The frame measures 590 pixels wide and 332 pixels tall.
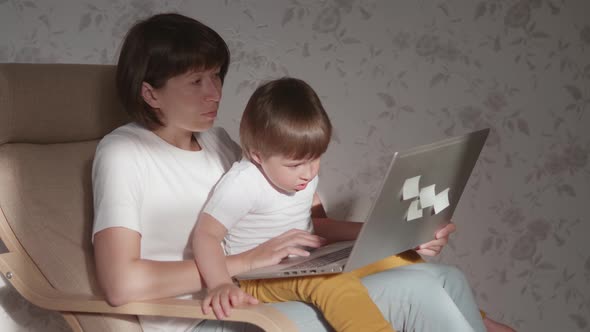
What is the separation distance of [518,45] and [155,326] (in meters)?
1.52

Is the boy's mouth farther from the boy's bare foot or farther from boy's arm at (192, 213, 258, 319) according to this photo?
the boy's bare foot

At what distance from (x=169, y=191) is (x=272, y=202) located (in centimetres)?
23

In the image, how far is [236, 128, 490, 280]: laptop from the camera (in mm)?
1350

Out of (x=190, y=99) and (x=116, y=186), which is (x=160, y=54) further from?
(x=116, y=186)

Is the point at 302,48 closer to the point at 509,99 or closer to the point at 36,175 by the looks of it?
the point at 509,99

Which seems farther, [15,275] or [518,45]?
[518,45]

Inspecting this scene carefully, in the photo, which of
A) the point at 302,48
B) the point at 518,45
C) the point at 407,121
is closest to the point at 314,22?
the point at 302,48

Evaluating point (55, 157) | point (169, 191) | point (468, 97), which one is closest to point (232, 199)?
point (169, 191)

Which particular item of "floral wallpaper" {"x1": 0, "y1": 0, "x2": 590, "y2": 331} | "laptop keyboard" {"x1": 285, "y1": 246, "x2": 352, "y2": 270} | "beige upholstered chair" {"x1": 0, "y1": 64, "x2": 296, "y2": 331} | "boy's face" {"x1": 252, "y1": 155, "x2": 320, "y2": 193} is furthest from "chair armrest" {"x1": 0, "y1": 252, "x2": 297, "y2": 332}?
"floral wallpaper" {"x1": 0, "y1": 0, "x2": 590, "y2": 331}

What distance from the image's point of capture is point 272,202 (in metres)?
1.64

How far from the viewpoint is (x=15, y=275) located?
1.56 metres

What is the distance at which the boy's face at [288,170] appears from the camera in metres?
1.57

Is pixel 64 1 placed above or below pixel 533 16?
below

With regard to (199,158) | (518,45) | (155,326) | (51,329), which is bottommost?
(51,329)
